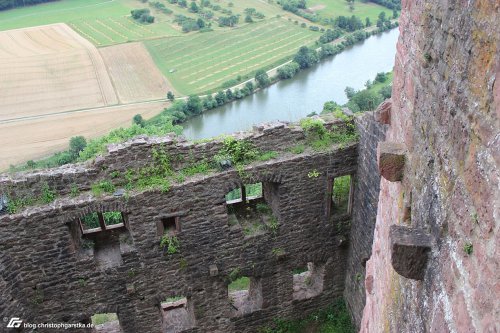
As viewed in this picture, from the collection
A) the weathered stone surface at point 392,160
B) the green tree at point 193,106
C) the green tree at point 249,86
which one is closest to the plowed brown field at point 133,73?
the green tree at point 193,106

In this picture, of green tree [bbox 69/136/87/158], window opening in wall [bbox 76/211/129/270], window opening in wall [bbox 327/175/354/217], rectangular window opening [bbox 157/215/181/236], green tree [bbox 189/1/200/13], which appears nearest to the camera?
rectangular window opening [bbox 157/215/181/236]

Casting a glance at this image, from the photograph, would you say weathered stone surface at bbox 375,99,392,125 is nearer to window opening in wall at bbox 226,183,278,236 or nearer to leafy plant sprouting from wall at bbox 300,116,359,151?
leafy plant sprouting from wall at bbox 300,116,359,151

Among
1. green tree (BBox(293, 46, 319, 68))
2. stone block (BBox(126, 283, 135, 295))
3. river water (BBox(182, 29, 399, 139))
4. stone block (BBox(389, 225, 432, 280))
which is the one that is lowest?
river water (BBox(182, 29, 399, 139))

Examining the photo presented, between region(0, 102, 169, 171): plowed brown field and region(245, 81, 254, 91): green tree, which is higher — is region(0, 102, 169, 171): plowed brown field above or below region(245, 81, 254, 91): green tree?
below

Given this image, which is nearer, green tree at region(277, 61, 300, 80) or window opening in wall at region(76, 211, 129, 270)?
window opening in wall at region(76, 211, 129, 270)

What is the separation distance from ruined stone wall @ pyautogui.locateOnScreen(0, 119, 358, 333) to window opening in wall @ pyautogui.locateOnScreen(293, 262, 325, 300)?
668mm

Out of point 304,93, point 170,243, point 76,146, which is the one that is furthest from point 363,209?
point 304,93

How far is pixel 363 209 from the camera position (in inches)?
358

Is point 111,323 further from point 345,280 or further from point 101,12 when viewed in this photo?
point 101,12

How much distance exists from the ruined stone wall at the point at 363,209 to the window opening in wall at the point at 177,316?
3690 millimetres

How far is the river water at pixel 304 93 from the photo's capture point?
33.7 metres

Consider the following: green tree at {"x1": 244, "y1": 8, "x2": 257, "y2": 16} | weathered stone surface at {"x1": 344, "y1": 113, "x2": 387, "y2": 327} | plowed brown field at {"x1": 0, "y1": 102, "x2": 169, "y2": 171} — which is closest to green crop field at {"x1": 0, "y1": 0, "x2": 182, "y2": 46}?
green tree at {"x1": 244, "y1": 8, "x2": 257, "y2": 16}

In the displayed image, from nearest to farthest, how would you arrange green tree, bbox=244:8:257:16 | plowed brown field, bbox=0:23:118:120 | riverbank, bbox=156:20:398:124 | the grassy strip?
the grassy strip → riverbank, bbox=156:20:398:124 → plowed brown field, bbox=0:23:118:120 → green tree, bbox=244:8:257:16

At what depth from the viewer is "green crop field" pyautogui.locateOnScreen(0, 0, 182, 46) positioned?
49.3 m
